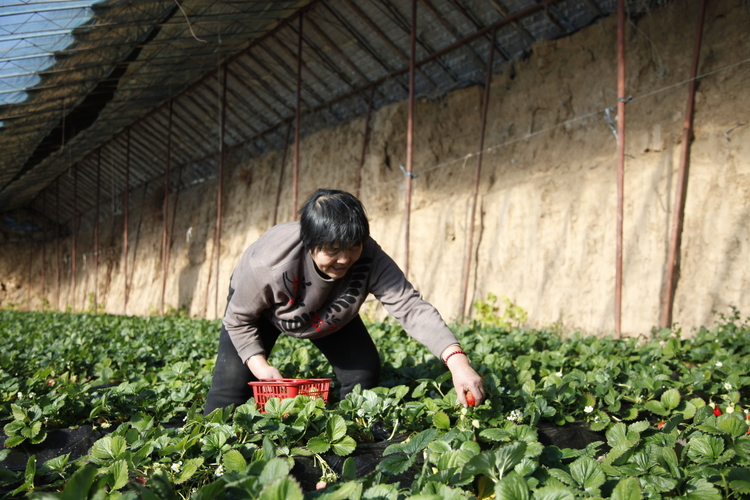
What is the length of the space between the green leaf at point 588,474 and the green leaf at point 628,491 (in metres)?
0.15

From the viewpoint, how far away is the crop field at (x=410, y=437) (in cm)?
157

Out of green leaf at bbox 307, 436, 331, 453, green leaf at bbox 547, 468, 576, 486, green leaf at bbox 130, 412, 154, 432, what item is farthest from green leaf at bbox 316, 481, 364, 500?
green leaf at bbox 130, 412, 154, 432

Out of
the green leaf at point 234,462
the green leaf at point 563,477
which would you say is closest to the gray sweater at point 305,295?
the green leaf at point 563,477

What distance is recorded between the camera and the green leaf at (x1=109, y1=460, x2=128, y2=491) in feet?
5.26

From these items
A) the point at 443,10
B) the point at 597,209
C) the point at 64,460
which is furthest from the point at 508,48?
the point at 64,460

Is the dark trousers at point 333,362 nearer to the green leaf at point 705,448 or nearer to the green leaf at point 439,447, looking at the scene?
the green leaf at point 439,447

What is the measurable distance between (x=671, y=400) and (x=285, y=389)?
161cm

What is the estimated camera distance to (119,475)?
1.64 metres

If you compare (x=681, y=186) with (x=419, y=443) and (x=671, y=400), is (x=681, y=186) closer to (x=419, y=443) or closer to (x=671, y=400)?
(x=671, y=400)

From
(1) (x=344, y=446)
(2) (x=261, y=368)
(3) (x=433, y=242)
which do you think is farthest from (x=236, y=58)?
(1) (x=344, y=446)

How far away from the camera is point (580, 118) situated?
8.70 metres

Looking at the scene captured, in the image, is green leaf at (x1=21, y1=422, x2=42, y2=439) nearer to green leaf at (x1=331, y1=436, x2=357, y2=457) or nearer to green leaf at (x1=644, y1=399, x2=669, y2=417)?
green leaf at (x1=331, y1=436, x2=357, y2=457)

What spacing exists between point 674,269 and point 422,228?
511 cm

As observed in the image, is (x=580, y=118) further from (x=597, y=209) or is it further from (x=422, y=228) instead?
(x=422, y=228)
